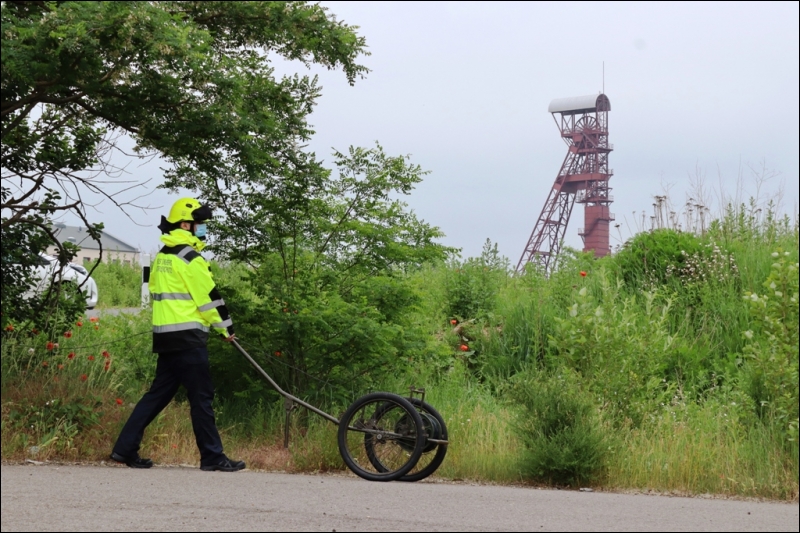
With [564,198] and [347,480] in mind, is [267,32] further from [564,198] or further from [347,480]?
[564,198]

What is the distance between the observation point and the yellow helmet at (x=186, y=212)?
Result: 818cm

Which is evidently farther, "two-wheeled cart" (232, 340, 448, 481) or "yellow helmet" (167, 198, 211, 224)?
"yellow helmet" (167, 198, 211, 224)

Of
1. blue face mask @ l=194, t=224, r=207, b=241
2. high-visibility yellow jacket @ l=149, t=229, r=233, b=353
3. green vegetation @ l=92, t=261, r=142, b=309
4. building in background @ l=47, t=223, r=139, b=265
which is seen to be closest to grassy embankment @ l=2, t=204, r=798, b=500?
building in background @ l=47, t=223, r=139, b=265

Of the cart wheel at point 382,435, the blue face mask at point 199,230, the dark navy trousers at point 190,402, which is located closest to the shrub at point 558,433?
the cart wheel at point 382,435

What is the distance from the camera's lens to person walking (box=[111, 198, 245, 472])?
802cm

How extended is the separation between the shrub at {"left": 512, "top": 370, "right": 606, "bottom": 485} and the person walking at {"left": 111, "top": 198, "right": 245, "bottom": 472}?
2498 millimetres

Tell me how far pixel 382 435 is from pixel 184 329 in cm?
191

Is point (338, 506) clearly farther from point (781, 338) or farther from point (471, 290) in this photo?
point (471, 290)

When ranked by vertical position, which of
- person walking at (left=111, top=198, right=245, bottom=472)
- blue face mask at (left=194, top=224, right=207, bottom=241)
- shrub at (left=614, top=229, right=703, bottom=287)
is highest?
shrub at (left=614, top=229, right=703, bottom=287)

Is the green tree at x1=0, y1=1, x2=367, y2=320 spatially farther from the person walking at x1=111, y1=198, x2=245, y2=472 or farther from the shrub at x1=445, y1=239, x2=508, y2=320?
the shrub at x1=445, y1=239, x2=508, y2=320

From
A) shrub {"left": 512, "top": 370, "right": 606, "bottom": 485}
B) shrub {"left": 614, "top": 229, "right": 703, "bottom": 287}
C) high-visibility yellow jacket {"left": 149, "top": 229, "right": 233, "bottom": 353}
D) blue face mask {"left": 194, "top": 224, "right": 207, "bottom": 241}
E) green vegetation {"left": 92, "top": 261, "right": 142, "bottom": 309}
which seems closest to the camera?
shrub {"left": 512, "top": 370, "right": 606, "bottom": 485}

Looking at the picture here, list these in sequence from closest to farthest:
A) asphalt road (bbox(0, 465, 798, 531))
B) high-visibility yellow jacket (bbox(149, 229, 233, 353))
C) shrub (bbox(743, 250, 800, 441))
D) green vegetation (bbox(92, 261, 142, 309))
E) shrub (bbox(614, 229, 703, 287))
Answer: asphalt road (bbox(0, 465, 798, 531)), shrub (bbox(743, 250, 800, 441)), high-visibility yellow jacket (bbox(149, 229, 233, 353)), shrub (bbox(614, 229, 703, 287)), green vegetation (bbox(92, 261, 142, 309))

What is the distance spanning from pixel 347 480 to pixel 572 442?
1883 millimetres

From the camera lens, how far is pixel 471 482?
8.03 metres
